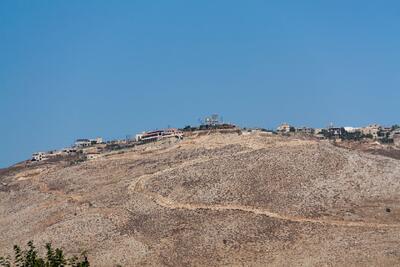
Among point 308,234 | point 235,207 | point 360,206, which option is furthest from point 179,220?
point 360,206

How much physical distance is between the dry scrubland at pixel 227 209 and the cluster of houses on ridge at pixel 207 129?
35.3 m

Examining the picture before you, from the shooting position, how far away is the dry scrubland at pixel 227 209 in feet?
188

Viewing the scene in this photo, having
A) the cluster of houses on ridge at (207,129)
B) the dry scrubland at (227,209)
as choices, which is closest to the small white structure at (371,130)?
the cluster of houses on ridge at (207,129)

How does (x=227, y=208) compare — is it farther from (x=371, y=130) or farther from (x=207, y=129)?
(x=371, y=130)

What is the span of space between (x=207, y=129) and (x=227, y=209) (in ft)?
168

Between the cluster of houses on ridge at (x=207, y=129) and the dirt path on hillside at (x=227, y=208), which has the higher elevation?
the cluster of houses on ridge at (x=207, y=129)

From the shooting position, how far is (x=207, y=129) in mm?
115438

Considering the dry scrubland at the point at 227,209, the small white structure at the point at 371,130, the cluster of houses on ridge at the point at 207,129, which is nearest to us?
the dry scrubland at the point at 227,209

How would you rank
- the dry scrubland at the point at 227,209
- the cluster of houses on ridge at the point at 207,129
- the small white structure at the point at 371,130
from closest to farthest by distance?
1. the dry scrubland at the point at 227,209
2. the cluster of houses on ridge at the point at 207,129
3. the small white structure at the point at 371,130

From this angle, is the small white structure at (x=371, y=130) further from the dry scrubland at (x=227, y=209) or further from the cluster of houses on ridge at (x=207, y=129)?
the dry scrubland at (x=227, y=209)

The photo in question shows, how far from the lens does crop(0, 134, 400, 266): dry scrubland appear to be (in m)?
57.3

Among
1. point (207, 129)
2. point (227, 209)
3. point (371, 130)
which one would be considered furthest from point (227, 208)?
point (371, 130)

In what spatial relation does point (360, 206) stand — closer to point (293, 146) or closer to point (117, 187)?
point (293, 146)

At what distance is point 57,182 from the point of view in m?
85.1
